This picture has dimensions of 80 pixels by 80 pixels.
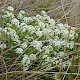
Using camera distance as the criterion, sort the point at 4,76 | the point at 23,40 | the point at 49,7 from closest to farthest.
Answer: the point at 4,76 → the point at 23,40 → the point at 49,7

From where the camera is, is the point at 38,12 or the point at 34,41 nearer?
the point at 34,41

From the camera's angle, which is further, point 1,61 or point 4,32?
point 4,32

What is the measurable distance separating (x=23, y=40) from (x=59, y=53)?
28 centimetres

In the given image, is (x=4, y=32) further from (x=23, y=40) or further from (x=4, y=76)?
(x=4, y=76)

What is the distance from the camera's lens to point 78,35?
2105 mm

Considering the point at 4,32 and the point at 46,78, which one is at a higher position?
the point at 4,32

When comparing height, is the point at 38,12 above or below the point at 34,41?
above

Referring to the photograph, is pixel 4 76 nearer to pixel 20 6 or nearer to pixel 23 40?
pixel 23 40

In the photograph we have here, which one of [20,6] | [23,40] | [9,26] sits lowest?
[23,40]

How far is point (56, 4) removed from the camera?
2.65m

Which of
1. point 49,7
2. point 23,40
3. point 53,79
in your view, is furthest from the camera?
point 49,7

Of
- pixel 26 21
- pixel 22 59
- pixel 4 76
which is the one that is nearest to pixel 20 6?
pixel 26 21

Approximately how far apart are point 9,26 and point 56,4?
2.76 feet

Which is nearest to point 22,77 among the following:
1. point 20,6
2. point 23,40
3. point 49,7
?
point 23,40
